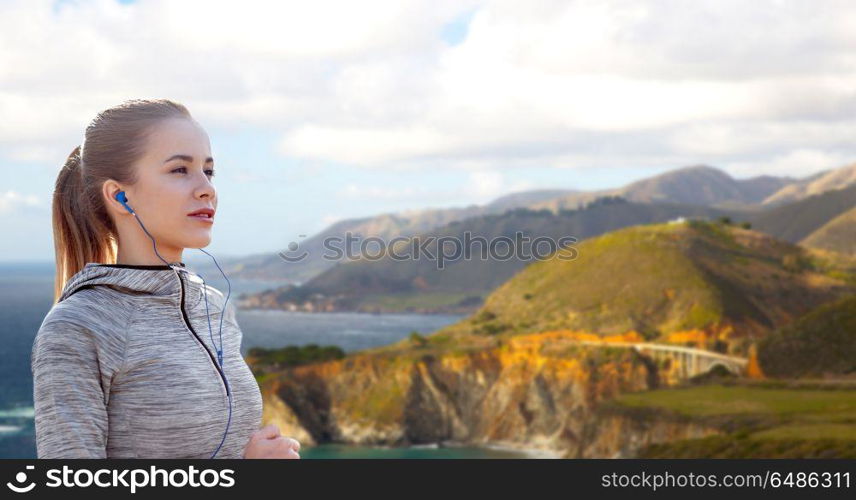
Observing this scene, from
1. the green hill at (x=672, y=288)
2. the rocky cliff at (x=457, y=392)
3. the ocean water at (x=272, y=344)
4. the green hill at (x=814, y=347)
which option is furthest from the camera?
the green hill at (x=672, y=288)

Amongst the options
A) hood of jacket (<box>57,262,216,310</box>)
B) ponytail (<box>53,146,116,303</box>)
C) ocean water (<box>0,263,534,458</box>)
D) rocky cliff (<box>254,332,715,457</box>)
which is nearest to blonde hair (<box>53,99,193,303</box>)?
ponytail (<box>53,146,116,303</box>)

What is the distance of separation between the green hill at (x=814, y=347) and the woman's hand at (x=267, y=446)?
89.4m

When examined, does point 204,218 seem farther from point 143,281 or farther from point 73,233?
point 73,233

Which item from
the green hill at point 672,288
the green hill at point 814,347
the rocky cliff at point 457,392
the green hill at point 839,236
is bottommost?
the rocky cliff at point 457,392

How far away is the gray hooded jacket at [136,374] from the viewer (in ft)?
10.1

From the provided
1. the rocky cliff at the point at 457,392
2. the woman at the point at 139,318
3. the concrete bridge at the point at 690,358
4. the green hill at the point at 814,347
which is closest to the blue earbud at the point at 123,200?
the woman at the point at 139,318

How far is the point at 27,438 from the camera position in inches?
3989

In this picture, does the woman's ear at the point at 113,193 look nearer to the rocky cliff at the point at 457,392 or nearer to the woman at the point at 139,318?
the woman at the point at 139,318

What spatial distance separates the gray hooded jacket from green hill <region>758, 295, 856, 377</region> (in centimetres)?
8969

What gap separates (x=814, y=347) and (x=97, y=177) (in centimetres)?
9356
